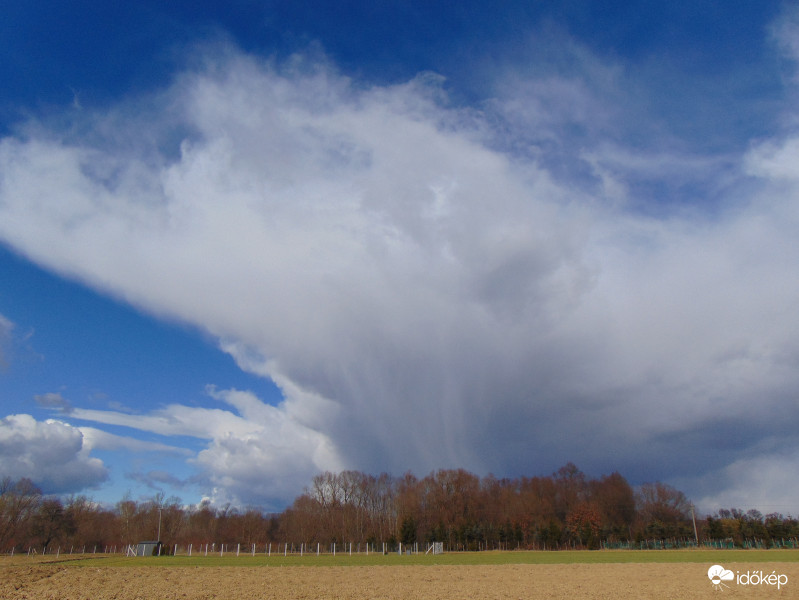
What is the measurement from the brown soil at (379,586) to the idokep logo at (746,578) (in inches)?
20.7

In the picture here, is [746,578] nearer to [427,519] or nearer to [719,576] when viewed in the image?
[719,576]

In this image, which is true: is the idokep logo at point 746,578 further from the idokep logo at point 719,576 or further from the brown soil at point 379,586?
the brown soil at point 379,586

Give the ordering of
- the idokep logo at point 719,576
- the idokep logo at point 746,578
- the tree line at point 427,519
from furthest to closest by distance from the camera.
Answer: the tree line at point 427,519 → the idokep logo at point 746,578 → the idokep logo at point 719,576

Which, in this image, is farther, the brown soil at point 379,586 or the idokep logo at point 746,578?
the idokep logo at point 746,578

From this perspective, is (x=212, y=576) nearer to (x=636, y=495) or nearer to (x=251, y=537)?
(x=251, y=537)

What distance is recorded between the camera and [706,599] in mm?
22953

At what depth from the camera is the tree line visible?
117500 mm

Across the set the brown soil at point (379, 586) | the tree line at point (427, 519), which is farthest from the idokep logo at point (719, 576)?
the tree line at point (427, 519)

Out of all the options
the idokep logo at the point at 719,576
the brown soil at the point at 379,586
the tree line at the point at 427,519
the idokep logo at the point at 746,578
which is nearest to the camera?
the brown soil at the point at 379,586

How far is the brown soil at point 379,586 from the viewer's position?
25.2 metres

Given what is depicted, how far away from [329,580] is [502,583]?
10.6m

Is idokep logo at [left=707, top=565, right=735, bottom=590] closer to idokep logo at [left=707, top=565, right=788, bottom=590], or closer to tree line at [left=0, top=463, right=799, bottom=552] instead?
idokep logo at [left=707, top=565, right=788, bottom=590]

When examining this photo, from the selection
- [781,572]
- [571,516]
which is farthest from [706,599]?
[571,516]

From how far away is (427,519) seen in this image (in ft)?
435
